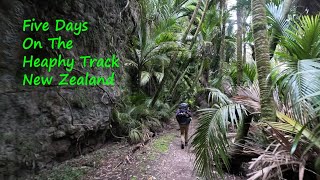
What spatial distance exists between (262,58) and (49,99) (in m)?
4.14

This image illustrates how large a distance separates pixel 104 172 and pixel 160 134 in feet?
12.0

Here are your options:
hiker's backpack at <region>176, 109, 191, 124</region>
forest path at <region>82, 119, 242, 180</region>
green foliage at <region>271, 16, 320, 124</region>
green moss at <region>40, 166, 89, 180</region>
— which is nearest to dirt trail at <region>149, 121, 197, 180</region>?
forest path at <region>82, 119, 242, 180</region>

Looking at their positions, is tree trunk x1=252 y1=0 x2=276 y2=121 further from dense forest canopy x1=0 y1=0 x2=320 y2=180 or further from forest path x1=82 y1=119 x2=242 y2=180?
forest path x1=82 y1=119 x2=242 y2=180

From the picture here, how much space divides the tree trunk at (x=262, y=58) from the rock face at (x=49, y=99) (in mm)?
3926

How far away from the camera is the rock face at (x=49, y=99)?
12.3ft

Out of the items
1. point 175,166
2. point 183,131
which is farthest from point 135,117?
point 175,166

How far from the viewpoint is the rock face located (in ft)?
12.3

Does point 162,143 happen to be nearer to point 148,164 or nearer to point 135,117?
point 135,117

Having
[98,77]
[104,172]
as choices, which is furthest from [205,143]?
[98,77]

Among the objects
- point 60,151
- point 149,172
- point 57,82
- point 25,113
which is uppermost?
point 57,82

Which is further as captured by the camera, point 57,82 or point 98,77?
point 98,77

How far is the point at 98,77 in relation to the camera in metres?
5.96

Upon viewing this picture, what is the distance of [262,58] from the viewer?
11.1ft

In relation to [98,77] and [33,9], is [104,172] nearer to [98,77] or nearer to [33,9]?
A: [98,77]
